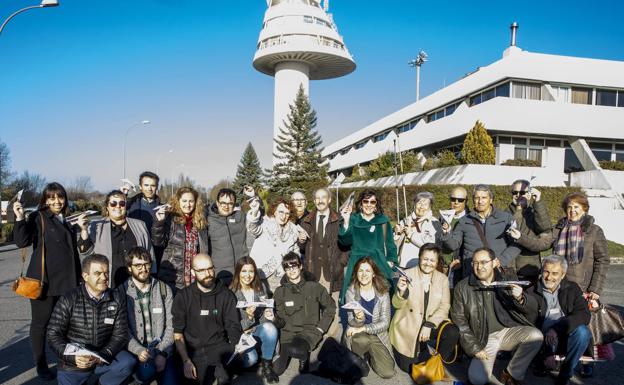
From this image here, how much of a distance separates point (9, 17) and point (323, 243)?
1389cm

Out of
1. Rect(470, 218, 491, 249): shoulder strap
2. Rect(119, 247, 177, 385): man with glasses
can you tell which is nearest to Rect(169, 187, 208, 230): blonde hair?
Rect(119, 247, 177, 385): man with glasses

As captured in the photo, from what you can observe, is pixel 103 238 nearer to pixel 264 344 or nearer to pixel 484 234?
pixel 264 344

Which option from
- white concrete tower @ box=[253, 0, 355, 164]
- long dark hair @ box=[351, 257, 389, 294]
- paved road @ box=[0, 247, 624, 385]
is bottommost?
paved road @ box=[0, 247, 624, 385]

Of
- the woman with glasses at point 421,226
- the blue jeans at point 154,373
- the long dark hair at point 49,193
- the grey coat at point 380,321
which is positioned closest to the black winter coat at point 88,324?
the blue jeans at point 154,373

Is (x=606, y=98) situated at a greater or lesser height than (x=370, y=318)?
greater

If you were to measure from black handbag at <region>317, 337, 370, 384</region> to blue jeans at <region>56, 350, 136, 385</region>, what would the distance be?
1.93m

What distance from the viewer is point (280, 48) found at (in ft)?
125

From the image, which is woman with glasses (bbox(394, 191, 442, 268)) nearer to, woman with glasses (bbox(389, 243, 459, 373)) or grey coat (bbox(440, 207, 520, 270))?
grey coat (bbox(440, 207, 520, 270))

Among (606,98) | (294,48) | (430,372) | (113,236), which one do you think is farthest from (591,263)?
(294,48)

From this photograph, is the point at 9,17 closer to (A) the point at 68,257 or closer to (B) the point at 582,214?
(A) the point at 68,257

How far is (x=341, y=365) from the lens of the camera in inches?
167

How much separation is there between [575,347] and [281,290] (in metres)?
3.14

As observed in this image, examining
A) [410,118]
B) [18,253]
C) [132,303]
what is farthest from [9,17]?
[410,118]

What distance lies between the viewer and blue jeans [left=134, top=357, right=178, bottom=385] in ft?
12.3
